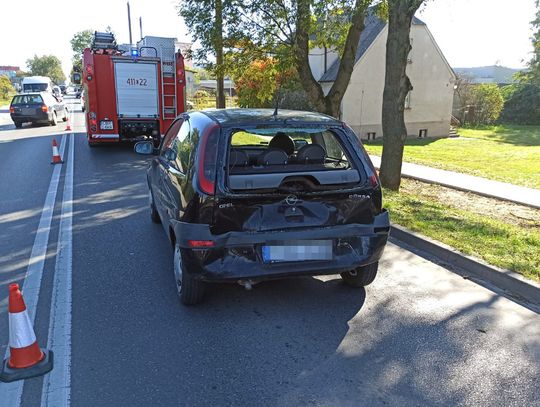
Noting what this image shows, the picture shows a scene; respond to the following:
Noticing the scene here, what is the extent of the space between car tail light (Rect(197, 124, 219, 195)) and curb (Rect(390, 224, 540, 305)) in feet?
9.79

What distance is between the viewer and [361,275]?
4.38 metres

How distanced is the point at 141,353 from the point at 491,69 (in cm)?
7751

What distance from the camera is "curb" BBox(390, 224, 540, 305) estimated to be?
4.37m

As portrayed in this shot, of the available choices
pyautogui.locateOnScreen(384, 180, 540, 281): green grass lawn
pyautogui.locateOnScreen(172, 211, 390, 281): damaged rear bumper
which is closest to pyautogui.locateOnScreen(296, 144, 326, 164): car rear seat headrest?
pyautogui.locateOnScreen(172, 211, 390, 281): damaged rear bumper

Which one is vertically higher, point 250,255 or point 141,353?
point 250,255

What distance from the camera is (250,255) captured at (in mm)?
3662

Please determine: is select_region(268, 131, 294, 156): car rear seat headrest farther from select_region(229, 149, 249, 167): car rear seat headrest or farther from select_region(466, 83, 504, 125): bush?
select_region(466, 83, 504, 125): bush

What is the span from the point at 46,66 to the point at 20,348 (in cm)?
12249

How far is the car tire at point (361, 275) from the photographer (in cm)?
431

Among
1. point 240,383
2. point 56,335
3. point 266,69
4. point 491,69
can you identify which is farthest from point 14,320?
point 491,69

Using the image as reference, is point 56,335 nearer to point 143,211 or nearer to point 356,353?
point 356,353

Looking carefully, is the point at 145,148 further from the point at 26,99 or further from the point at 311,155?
the point at 26,99

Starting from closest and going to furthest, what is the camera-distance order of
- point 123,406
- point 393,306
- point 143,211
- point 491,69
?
1. point 123,406
2. point 393,306
3. point 143,211
4. point 491,69

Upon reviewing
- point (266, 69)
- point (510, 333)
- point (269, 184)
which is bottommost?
point (510, 333)
